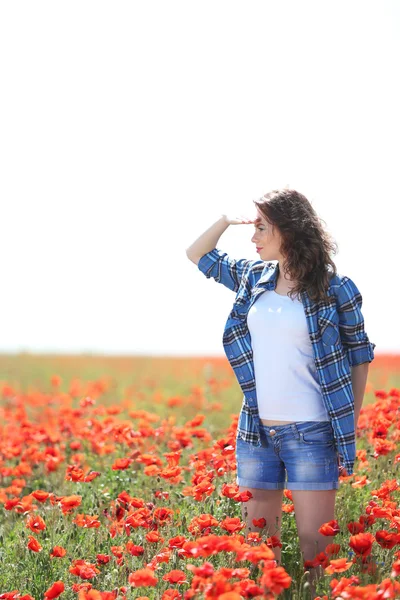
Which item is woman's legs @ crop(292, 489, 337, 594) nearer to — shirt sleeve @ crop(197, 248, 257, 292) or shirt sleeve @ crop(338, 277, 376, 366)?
shirt sleeve @ crop(338, 277, 376, 366)

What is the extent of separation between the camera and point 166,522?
451 cm

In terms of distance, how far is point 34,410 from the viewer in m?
10.3

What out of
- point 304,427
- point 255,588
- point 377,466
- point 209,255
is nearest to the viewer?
point 255,588

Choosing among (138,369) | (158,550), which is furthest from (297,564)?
(138,369)

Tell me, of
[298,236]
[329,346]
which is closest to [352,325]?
[329,346]

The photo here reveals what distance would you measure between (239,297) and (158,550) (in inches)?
57.1

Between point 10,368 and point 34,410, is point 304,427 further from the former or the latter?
point 10,368

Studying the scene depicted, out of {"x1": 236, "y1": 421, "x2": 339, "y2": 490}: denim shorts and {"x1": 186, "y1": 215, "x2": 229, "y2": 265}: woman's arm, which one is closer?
{"x1": 236, "y1": 421, "x2": 339, "y2": 490}: denim shorts

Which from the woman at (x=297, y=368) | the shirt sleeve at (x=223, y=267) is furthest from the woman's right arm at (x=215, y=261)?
the woman at (x=297, y=368)

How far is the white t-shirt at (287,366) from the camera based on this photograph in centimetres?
381

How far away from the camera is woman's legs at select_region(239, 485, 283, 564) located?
157 inches

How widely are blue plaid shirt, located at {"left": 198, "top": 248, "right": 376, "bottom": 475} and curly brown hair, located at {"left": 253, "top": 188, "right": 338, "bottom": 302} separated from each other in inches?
3.3

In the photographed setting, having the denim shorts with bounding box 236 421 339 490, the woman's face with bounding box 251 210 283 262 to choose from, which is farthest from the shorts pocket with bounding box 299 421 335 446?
the woman's face with bounding box 251 210 283 262

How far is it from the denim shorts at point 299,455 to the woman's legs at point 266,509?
6 centimetres
